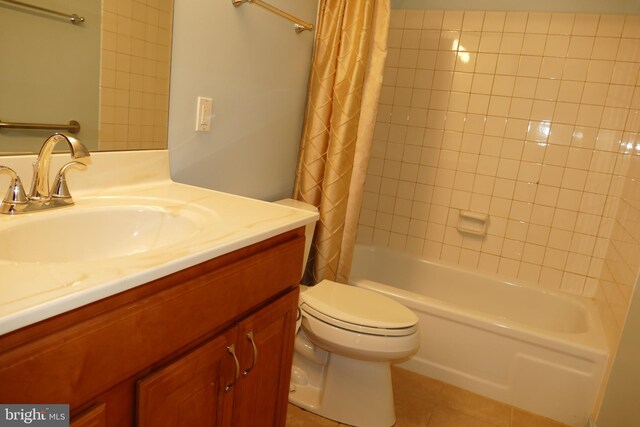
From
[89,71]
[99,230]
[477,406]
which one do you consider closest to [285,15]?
[89,71]

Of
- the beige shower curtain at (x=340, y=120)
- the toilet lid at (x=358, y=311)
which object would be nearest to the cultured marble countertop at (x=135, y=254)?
the toilet lid at (x=358, y=311)

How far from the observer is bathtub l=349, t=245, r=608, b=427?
5.96ft

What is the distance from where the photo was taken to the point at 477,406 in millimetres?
1906

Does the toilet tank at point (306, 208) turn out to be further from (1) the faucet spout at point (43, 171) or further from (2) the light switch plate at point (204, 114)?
(1) the faucet spout at point (43, 171)

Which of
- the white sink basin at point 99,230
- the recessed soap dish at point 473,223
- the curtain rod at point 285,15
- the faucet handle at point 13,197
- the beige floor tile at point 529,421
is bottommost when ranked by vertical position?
the beige floor tile at point 529,421

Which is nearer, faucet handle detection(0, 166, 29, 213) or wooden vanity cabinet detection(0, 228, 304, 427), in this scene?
wooden vanity cabinet detection(0, 228, 304, 427)

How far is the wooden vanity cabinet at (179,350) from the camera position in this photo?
0.59 metres

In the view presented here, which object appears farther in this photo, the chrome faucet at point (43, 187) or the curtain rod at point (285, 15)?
the curtain rod at point (285, 15)

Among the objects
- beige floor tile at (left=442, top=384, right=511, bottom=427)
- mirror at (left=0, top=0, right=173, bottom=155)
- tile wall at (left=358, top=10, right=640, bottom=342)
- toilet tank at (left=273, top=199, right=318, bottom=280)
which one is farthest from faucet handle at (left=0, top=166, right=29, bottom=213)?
tile wall at (left=358, top=10, right=640, bottom=342)

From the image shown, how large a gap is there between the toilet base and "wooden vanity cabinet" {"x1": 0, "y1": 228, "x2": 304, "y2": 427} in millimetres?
538

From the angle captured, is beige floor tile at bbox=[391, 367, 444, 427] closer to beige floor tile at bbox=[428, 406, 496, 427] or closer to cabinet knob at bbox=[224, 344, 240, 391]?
beige floor tile at bbox=[428, 406, 496, 427]

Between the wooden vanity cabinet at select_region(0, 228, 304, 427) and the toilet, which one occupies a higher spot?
the wooden vanity cabinet at select_region(0, 228, 304, 427)

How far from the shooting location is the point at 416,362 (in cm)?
210

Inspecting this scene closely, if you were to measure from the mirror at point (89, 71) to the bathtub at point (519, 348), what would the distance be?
128 cm
